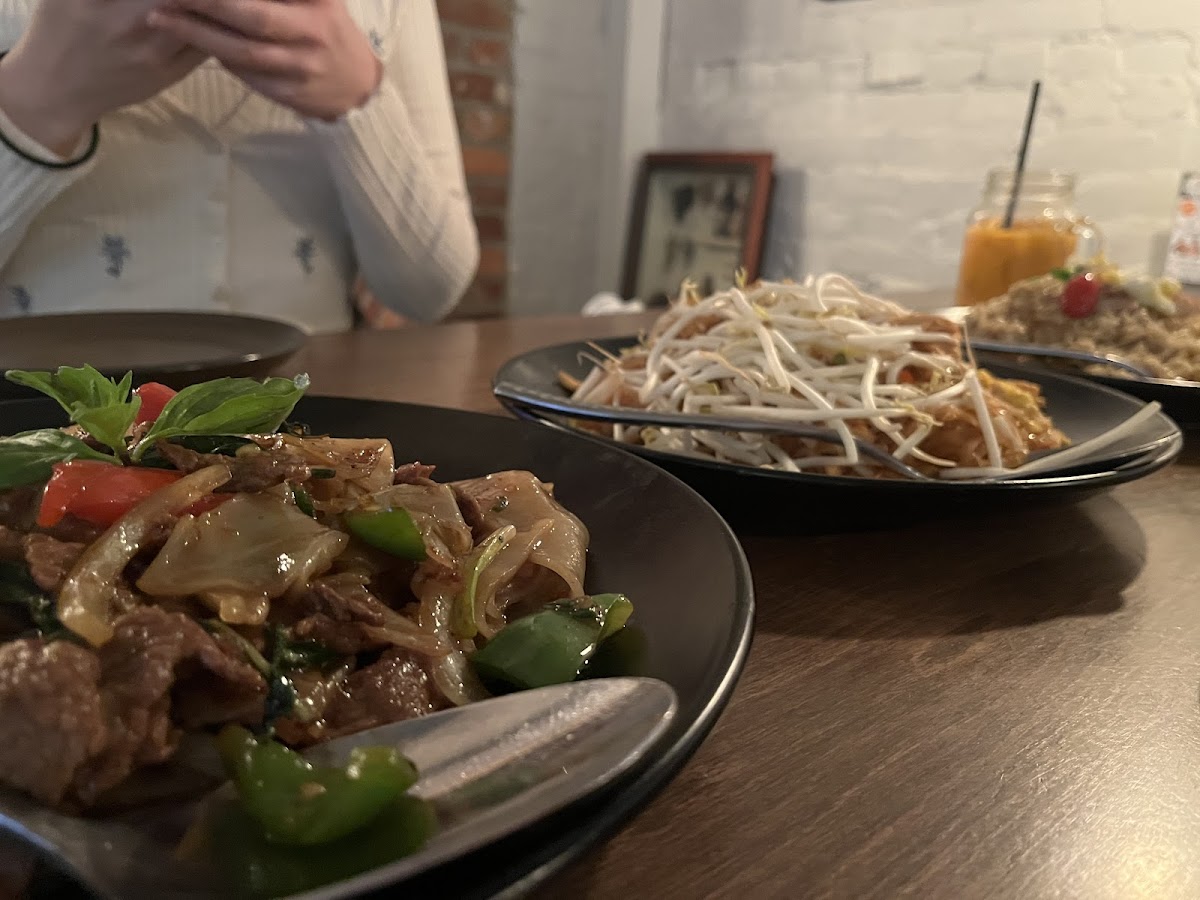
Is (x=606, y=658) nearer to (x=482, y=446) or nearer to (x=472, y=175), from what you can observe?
(x=482, y=446)

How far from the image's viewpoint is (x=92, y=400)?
1.78 feet

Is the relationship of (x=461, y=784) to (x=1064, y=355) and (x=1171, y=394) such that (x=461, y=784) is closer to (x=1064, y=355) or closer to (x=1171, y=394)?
(x=1171, y=394)

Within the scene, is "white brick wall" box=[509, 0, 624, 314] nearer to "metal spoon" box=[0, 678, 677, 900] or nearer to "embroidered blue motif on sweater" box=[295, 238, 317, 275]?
"embroidered blue motif on sweater" box=[295, 238, 317, 275]

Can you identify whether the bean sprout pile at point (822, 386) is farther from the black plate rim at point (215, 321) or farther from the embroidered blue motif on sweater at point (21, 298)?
the embroidered blue motif on sweater at point (21, 298)

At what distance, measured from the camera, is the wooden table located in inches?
15.8

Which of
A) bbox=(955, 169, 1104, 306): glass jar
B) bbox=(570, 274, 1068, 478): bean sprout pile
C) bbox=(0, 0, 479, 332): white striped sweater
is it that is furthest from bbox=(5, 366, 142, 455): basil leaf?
bbox=(955, 169, 1104, 306): glass jar

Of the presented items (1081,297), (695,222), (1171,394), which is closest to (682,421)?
(1171,394)

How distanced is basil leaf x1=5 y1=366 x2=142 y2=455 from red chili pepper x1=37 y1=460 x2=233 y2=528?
19mm

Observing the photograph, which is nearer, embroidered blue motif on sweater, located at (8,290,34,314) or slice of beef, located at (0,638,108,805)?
slice of beef, located at (0,638,108,805)

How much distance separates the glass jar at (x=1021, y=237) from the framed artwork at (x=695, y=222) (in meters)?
1.45

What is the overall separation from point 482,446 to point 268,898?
459mm

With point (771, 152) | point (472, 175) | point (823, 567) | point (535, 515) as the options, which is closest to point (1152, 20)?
point (771, 152)

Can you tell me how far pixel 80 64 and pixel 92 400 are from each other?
1.09 meters

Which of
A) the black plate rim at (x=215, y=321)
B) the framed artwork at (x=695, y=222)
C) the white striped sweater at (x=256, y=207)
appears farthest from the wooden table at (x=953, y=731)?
the framed artwork at (x=695, y=222)
